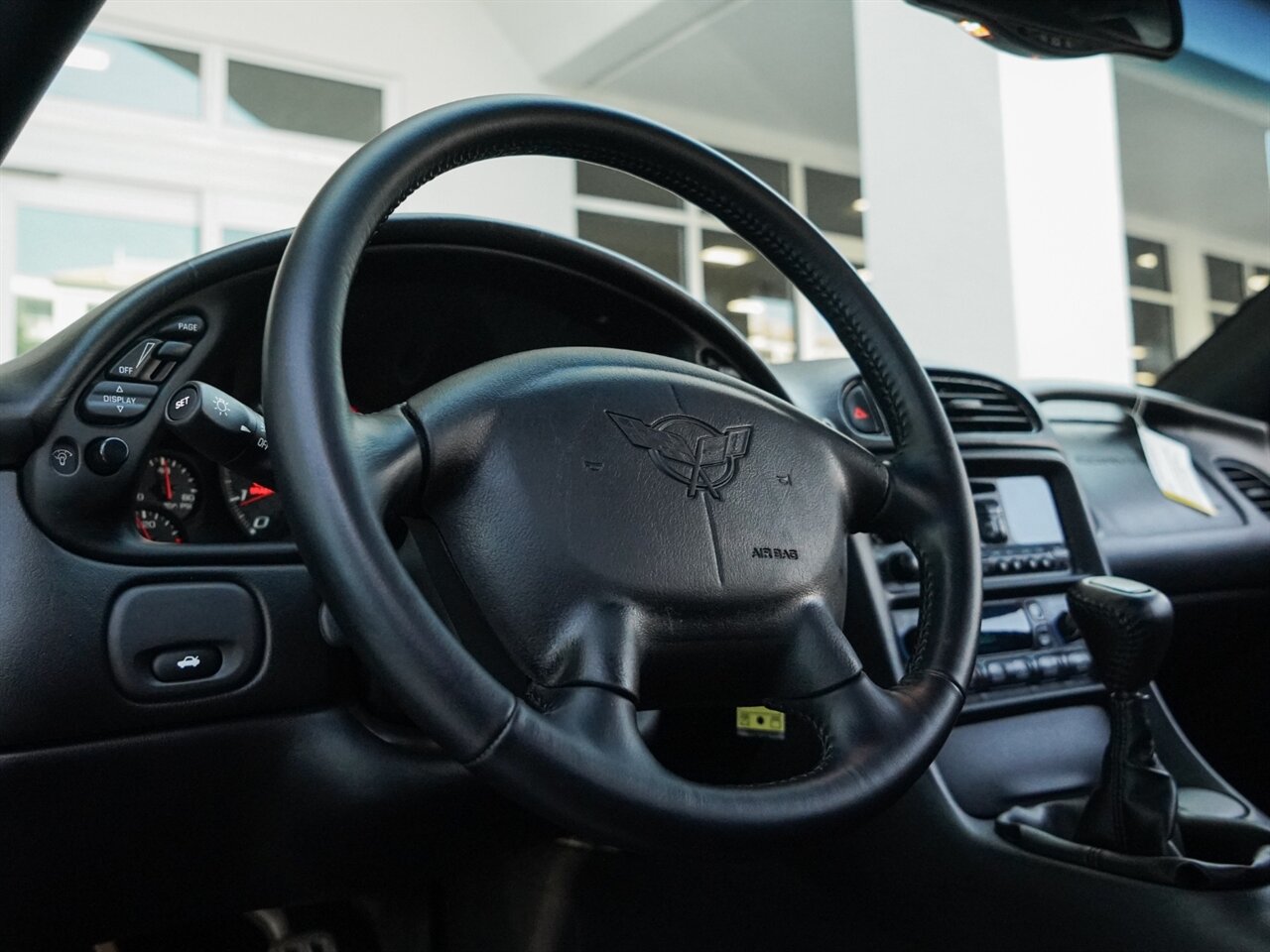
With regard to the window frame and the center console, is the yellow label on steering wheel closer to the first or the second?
the center console

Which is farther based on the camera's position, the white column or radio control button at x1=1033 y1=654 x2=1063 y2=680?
the white column

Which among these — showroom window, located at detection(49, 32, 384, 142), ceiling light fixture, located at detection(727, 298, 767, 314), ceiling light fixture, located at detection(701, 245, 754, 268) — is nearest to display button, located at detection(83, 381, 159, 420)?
showroom window, located at detection(49, 32, 384, 142)

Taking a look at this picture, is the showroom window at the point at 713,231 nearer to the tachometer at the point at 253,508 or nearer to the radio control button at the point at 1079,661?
the radio control button at the point at 1079,661

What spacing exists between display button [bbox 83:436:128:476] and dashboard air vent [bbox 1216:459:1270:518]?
4.66ft

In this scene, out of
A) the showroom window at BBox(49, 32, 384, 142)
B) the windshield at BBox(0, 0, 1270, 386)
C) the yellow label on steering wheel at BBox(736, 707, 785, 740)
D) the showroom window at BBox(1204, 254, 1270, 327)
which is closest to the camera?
the yellow label on steering wheel at BBox(736, 707, 785, 740)

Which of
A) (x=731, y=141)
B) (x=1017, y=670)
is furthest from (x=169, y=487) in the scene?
(x=731, y=141)

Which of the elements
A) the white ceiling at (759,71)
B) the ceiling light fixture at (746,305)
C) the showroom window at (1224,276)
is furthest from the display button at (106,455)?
the showroom window at (1224,276)

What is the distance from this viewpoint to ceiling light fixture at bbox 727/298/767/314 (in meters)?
5.30

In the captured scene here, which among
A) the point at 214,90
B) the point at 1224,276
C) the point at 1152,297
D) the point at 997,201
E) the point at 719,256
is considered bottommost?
the point at 997,201

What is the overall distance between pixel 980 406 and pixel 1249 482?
2.06 ft

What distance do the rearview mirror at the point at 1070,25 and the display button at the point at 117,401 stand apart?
0.83 metres

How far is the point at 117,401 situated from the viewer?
→ 753 millimetres

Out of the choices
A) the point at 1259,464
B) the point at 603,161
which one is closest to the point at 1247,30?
the point at 1259,464

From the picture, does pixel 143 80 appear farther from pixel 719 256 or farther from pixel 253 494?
pixel 253 494
